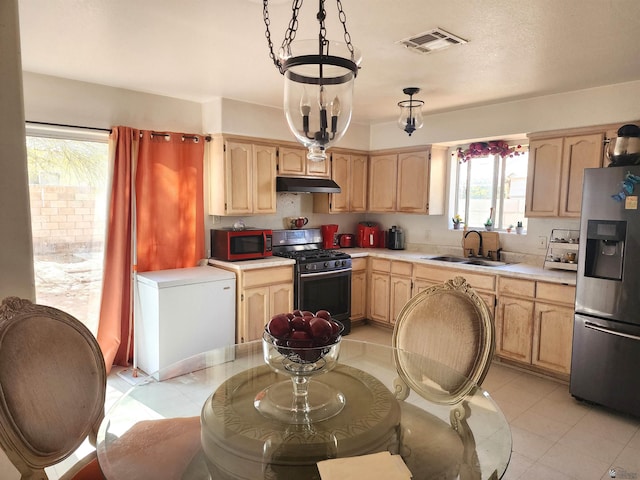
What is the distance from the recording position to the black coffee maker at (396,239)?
5230 millimetres

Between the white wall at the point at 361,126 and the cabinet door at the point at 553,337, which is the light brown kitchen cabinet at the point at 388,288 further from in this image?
the cabinet door at the point at 553,337

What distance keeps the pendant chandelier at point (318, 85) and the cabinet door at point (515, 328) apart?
119 inches

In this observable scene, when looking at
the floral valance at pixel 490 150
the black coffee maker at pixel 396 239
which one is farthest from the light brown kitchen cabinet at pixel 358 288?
the floral valance at pixel 490 150

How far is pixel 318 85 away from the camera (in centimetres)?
129

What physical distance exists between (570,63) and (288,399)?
283 centimetres

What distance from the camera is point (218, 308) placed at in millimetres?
3771

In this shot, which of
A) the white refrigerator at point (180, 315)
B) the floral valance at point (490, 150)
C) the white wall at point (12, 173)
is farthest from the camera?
the floral valance at point (490, 150)

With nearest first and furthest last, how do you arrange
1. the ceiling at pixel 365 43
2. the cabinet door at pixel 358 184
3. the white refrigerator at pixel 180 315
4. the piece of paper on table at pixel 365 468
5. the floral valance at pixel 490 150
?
the piece of paper on table at pixel 365 468 → the ceiling at pixel 365 43 → the white refrigerator at pixel 180 315 → the floral valance at pixel 490 150 → the cabinet door at pixel 358 184

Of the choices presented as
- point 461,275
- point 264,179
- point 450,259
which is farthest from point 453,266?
point 264,179

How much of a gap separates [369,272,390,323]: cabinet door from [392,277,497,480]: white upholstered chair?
8.22 ft

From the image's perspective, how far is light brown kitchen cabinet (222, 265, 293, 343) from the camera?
12.8ft

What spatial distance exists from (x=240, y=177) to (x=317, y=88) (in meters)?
2.96

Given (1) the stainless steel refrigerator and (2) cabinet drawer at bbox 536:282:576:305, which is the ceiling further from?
(2) cabinet drawer at bbox 536:282:576:305

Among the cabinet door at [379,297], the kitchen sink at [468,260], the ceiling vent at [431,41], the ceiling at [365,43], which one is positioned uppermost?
the ceiling at [365,43]
